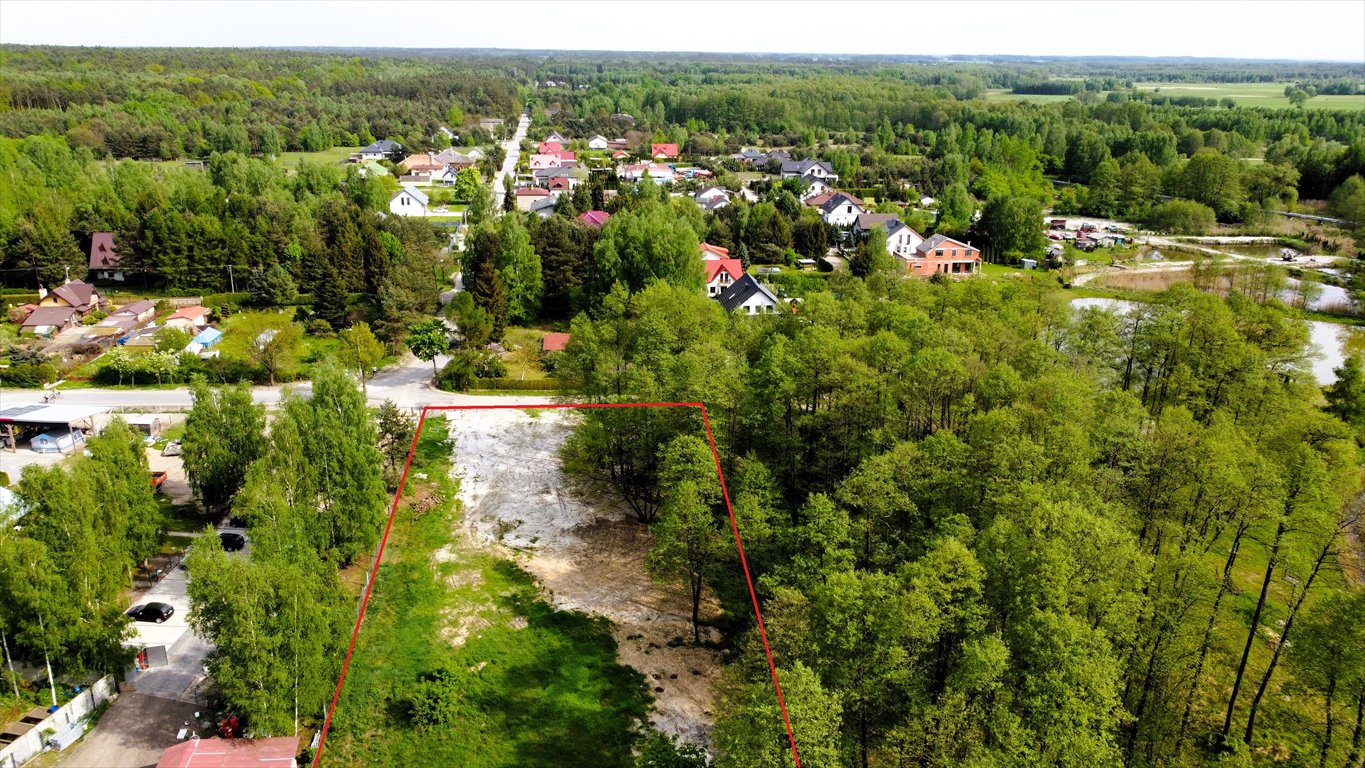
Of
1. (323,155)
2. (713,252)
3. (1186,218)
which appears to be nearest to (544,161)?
(323,155)

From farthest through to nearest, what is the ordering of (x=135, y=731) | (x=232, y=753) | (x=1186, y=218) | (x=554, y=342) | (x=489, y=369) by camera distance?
1. (x=1186, y=218)
2. (x=554, y=342)
3. (x=489, y=369)
4. (x=135, y=731)
5. (x=232, y=753)

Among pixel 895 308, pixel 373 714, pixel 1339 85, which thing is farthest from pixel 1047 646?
pixel 1339 85

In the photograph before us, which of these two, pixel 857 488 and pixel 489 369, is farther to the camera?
pixel 489 369

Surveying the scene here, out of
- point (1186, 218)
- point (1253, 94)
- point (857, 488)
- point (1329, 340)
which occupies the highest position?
point (1253, 94)

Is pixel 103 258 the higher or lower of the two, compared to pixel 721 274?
lower

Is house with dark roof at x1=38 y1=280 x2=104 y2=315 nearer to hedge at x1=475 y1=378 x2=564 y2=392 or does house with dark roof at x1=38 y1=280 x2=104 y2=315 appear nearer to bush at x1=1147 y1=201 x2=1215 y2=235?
hedge at x1=475 y1=378 x2=564 y2=392

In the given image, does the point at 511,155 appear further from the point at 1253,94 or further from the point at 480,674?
the point at 1253,94

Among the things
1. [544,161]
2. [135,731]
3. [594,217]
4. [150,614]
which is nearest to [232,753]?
[135,731]

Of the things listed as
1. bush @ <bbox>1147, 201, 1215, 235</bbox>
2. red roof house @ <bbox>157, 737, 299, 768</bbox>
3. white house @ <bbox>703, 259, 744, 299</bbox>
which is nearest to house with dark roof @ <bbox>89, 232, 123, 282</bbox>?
white house @ <bbox>703, 259, 744, 299</bbox>

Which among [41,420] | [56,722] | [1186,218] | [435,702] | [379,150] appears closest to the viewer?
[435,702]
